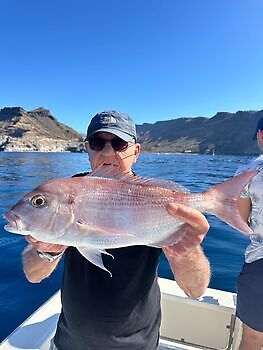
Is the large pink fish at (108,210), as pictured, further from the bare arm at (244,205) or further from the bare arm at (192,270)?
the bare arm at (244,205)

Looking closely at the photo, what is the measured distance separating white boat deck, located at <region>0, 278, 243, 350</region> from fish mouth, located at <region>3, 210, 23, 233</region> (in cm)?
226

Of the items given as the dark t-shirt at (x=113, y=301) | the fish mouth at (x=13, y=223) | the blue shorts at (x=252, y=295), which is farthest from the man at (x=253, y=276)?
the fish mouth at (x=13, y=223)

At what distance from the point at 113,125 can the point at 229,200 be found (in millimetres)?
1078

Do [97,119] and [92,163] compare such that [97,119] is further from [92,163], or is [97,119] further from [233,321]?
[233,321]

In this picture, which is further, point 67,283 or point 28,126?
point 28,126

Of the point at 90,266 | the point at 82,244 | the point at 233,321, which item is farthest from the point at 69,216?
the point at 233,321

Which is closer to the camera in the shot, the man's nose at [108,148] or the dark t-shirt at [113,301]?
the dark t-shirt at [113,301]

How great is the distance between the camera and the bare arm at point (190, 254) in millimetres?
1999

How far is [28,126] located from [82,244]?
205 meters

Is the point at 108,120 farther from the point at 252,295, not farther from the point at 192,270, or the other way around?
the point at 252,295

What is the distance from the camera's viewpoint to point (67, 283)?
7.76 feet

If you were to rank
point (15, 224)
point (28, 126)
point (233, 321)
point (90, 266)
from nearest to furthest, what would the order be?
point (15, 224) → point (90, 266) → point (233, 321) → point (28, 126)

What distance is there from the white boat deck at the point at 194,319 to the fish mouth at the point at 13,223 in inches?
89.0

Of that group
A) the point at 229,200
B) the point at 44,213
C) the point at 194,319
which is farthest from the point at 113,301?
the point at 194,319
